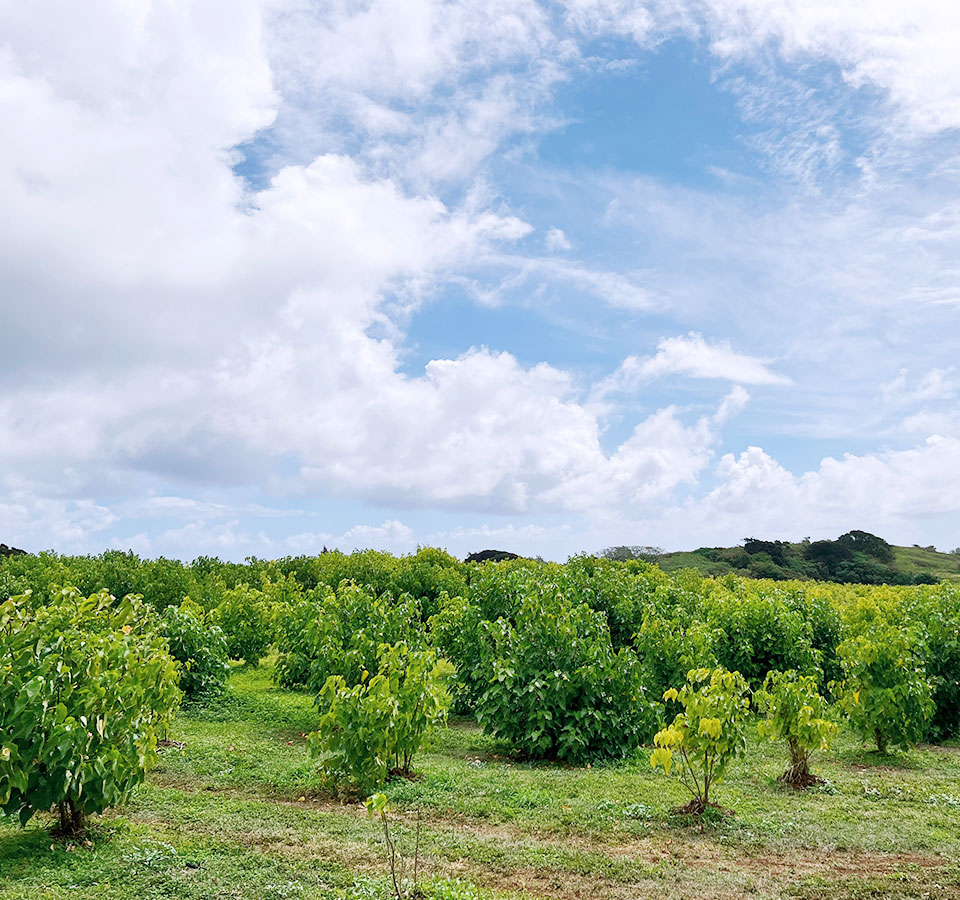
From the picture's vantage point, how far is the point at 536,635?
11.1 metres

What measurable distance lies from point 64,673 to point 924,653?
12.8m

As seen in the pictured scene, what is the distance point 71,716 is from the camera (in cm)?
579

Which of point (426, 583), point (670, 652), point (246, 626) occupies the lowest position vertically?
point (246, 626)

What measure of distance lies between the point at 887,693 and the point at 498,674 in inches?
214

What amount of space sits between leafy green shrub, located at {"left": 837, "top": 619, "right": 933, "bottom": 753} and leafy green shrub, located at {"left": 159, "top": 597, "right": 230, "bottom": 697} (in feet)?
34.1

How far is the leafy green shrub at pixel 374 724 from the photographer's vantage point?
26.4 feet

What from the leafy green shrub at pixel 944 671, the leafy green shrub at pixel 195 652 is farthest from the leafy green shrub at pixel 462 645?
the leafy green shrub at pixel 944 671

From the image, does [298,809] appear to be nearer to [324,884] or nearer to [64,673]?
[324,884]

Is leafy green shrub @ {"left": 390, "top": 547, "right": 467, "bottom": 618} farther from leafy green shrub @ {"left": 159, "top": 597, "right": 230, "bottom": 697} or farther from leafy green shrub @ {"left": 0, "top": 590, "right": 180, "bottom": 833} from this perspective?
leafy green shrub @ {"left": 0, "top": 590, "right": 180, "bottom": 833}

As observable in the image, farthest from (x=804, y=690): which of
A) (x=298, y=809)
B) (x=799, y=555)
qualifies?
(x=799, y=555)

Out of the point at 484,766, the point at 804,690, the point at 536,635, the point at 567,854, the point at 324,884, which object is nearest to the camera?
the point at 324,884

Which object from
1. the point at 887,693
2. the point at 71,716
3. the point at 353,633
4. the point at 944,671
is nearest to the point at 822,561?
the point at 944,671

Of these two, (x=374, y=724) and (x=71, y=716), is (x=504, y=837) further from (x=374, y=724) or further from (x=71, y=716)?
(x=71, y=716)

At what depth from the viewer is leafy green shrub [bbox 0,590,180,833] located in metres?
5.69
